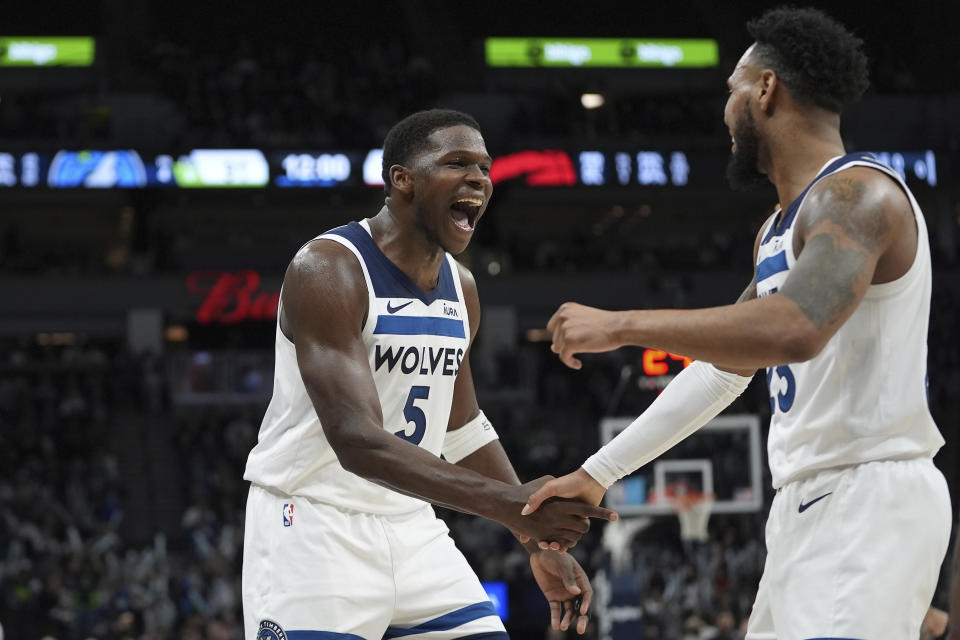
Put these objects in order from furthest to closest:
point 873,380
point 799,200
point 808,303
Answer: point 799,200, point 873,380, point 808,303

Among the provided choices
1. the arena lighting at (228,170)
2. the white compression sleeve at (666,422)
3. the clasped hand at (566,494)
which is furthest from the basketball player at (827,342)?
the arena lighting at (228,170)

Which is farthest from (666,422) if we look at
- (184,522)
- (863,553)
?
(184,522)

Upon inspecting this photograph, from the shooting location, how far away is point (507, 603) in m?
18.1

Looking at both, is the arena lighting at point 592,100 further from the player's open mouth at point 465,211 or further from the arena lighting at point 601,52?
the player's open mouth at point 465,211

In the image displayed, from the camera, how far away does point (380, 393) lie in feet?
14.9

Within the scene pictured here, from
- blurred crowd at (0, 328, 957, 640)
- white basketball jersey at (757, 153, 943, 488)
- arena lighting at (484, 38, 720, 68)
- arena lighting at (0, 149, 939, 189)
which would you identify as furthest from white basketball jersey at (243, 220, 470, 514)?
arena lighting at (484, 38, 720, 68)

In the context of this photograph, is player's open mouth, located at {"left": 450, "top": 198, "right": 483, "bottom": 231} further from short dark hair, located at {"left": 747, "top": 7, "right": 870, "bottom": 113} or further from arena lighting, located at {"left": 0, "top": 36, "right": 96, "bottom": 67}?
arena lighting, located at {"left": 0, "top": 36, "right": 96, "bottom": 67}

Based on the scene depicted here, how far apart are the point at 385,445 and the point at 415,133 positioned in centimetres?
130

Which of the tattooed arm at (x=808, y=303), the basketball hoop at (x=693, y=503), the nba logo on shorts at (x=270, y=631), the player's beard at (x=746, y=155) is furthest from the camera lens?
the basketball hoop at (x=693, y=503)

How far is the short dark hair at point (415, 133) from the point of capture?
476cm

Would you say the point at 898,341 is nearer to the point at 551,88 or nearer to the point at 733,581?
the point at 733,581

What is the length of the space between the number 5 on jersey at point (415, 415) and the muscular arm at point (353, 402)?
0.33 m

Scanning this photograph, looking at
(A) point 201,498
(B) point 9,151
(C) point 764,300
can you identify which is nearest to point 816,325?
(C) point 764,300

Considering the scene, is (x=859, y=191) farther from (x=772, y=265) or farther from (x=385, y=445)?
(x=385, y=445)
